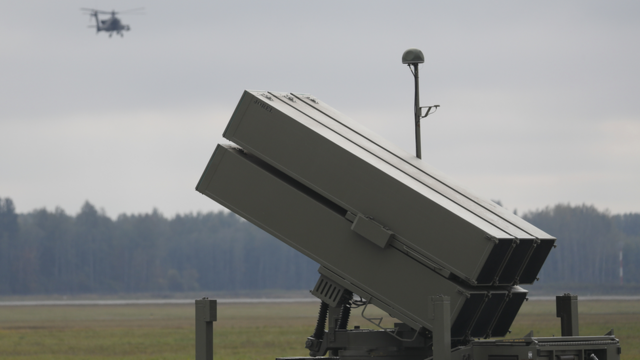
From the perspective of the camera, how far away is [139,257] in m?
134

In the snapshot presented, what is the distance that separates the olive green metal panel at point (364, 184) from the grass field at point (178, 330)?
21.5 meters

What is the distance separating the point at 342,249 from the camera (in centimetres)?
958

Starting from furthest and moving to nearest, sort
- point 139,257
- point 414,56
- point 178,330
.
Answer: point 139,257 → point 178,330 → point 414,56

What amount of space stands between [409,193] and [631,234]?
392 ft

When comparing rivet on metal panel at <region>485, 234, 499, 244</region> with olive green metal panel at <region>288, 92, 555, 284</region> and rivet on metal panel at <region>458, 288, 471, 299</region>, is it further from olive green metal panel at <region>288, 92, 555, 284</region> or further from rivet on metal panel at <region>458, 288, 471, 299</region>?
rivet on metal panel at <region>458, 288, 471, 299</region>

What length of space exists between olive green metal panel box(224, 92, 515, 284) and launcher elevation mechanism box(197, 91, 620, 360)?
1 cm

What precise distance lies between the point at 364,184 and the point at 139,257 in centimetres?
12763

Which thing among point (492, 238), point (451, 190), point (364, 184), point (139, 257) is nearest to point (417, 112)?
point (451, 190)

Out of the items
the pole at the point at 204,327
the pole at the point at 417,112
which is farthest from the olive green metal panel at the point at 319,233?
the pole at the point at 417,112

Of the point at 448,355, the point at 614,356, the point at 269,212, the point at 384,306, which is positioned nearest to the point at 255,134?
the point at 269,212

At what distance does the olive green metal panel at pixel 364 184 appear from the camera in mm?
8906

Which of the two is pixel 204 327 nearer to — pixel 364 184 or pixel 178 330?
pixel 364 184

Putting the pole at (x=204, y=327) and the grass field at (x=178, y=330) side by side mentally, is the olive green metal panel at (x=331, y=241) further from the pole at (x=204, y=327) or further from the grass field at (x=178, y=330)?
the grass field at (x=178, y=330)

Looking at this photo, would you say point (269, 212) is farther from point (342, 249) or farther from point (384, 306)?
point (384, 306)
